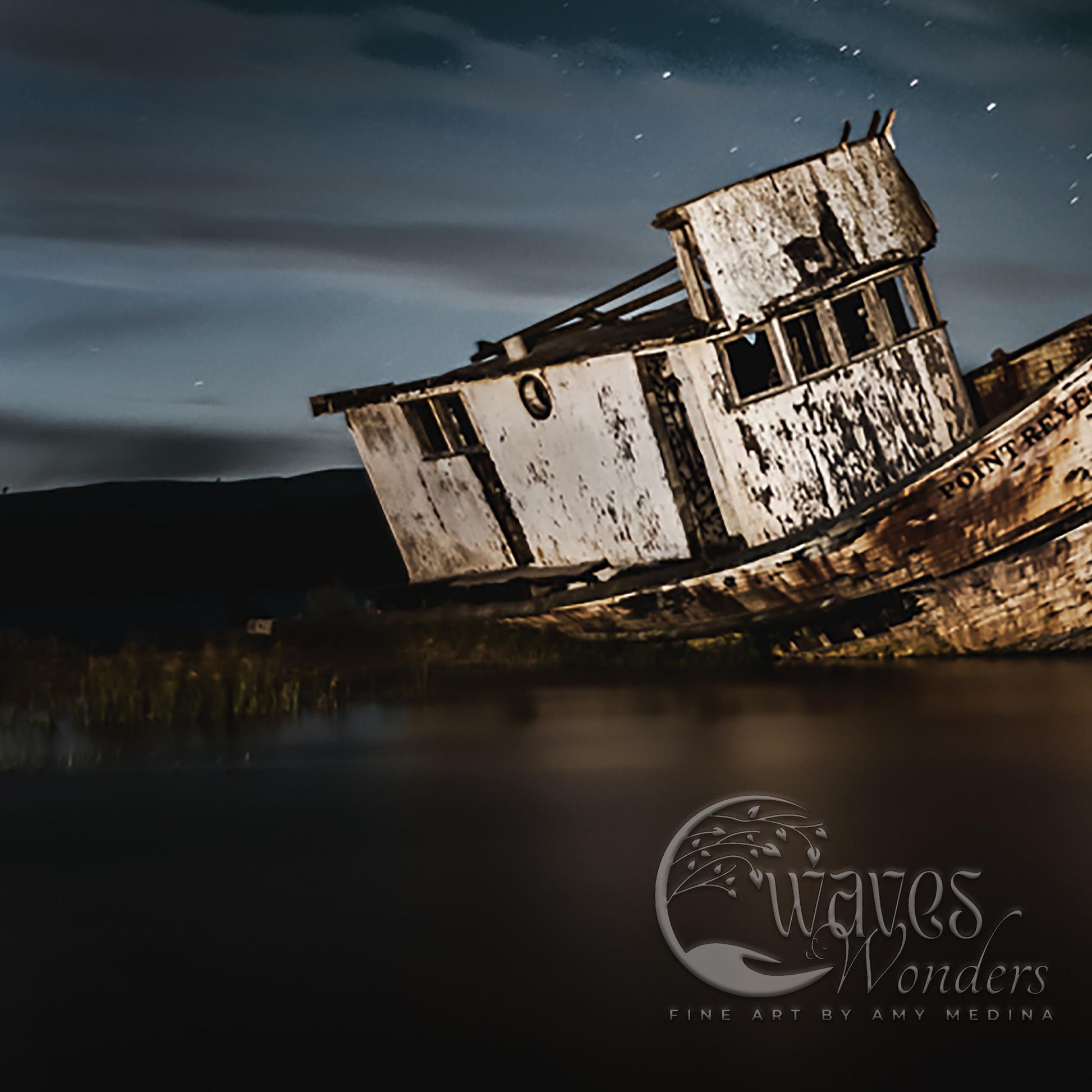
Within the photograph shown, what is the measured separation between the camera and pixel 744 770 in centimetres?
775

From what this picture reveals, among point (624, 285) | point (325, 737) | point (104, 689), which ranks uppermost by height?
point (624, 285)

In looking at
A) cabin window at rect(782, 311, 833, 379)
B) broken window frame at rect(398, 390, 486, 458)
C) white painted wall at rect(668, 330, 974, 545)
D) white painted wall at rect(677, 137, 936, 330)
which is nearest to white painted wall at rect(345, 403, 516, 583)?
broken window frame at rect(398, 390, 486, 458)

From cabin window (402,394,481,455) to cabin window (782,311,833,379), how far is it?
3602 mm

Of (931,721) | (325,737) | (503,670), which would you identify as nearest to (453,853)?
(325,737)

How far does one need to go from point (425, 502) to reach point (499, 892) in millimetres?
9961

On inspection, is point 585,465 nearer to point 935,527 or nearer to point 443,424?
point 443,424

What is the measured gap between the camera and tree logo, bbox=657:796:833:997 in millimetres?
4180

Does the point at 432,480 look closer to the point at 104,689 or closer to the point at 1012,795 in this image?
the point at 104,689

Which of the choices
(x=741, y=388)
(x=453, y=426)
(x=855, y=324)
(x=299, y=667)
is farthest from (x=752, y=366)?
(x=299, y=667)

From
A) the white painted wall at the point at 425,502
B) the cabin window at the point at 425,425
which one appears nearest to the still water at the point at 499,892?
the white painted wall at the point at 425,502

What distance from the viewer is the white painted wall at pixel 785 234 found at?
1146 centimetres

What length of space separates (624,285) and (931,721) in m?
5.82

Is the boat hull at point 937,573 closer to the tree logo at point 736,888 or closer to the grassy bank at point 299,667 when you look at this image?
the grassy bank at point 299,667

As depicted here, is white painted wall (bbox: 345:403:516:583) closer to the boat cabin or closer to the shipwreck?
the boat cabin
